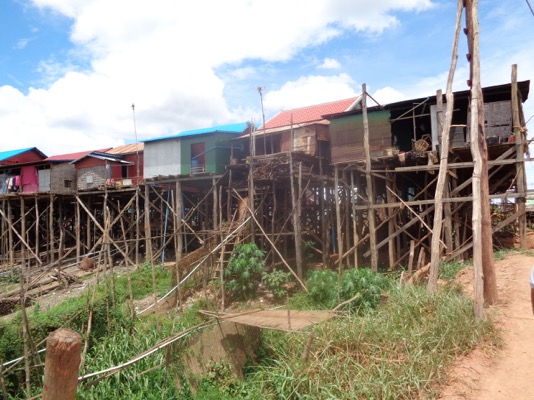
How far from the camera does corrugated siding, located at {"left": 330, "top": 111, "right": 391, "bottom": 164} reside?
14.3 m

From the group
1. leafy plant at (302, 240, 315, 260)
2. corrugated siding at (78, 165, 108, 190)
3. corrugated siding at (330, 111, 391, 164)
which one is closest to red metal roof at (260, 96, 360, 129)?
corrugated siding at (330, 111, 391, 164)

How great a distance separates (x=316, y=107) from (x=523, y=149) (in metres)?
10.7

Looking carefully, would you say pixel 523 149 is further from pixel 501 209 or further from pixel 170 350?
pixel 501 209

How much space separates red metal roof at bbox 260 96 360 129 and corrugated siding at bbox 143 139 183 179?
4756 mm

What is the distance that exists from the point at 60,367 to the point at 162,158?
18.5m

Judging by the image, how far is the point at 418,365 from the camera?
5.34m

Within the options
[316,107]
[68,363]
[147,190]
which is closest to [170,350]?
[68,363]

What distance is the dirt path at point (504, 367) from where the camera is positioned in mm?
4938

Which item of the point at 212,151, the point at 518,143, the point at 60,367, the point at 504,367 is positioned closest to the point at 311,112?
the point at 212,151

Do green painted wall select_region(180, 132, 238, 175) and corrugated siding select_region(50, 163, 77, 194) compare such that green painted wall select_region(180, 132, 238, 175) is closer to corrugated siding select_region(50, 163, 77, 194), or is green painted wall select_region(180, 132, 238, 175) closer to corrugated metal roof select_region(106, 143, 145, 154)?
corrugated metal roof select_region(106, 143, 145, 154)

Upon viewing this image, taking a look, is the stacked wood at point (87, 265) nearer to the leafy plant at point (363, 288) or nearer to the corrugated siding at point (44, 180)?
the corrugated siding at point (44, 180)

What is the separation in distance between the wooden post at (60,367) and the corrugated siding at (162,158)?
17530 mm

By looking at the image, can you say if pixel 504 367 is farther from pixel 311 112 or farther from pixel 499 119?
pixel 311 112

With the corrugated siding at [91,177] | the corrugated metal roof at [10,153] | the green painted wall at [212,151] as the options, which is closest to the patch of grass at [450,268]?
the green painted wall at [212,151]
